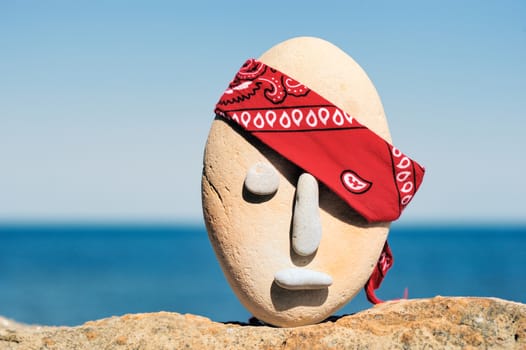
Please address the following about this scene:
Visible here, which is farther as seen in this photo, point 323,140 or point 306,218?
point 323,140

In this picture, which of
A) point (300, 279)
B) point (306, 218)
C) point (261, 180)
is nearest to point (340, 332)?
point (300, 279)

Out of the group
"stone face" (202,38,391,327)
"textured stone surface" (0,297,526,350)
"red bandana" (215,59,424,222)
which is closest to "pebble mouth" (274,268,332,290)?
"stone face" (202,38,391,327)

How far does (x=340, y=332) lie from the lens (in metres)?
6.56

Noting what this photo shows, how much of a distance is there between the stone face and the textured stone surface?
28cm

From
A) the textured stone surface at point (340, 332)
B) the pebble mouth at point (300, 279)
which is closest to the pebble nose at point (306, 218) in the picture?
the pebble mouth at point (300, 279)

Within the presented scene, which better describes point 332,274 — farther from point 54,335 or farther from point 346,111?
point 54,335

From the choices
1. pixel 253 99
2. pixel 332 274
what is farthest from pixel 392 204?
pixel 253 99

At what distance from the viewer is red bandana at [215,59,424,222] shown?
6.72 metres

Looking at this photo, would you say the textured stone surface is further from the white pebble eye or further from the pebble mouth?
the white pebble eye

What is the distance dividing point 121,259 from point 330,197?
56892mm

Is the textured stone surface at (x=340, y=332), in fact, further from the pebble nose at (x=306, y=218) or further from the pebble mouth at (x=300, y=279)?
the pebble nose at (x=306, y=218)

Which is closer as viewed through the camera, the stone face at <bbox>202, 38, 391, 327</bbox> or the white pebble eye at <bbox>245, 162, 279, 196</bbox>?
the white pebble eye at <bbox>245, 162, 279, 196</bbox>

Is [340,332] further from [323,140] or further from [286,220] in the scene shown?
[323,140]

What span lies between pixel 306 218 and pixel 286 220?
23cm
